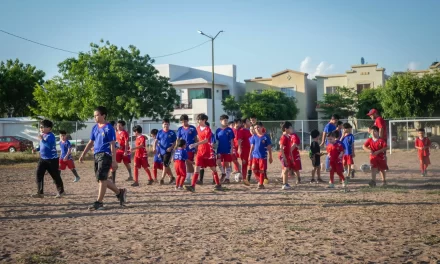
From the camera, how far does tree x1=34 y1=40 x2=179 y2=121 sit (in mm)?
35688

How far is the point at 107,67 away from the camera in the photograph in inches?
1442

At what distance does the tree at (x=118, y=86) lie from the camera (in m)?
35.7

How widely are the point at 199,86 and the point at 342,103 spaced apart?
14597 mm

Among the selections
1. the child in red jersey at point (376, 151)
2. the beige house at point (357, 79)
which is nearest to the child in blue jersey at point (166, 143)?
the child in red jersey at point (376, 151)

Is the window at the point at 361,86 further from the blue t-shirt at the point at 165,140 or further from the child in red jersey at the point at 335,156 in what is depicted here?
the blue t-shirt at the point at 165,140

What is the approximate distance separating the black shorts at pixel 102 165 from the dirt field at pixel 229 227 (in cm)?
65

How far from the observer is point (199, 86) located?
51.8 meters

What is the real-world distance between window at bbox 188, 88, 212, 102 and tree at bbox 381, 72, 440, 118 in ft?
62.1

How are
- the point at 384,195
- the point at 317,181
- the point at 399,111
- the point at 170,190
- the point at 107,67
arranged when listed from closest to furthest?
the point at 384,195, the point at 170,190, the point at 317,181, the point at 107,67, the point at 399,111

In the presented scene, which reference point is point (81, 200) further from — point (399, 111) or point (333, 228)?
point (399, 111)

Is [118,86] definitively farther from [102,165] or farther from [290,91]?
[102,165]

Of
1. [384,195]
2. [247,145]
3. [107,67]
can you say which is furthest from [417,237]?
[107,67]

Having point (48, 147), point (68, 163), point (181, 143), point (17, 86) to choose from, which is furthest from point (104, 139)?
point (17, 86)

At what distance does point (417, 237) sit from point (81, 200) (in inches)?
282
